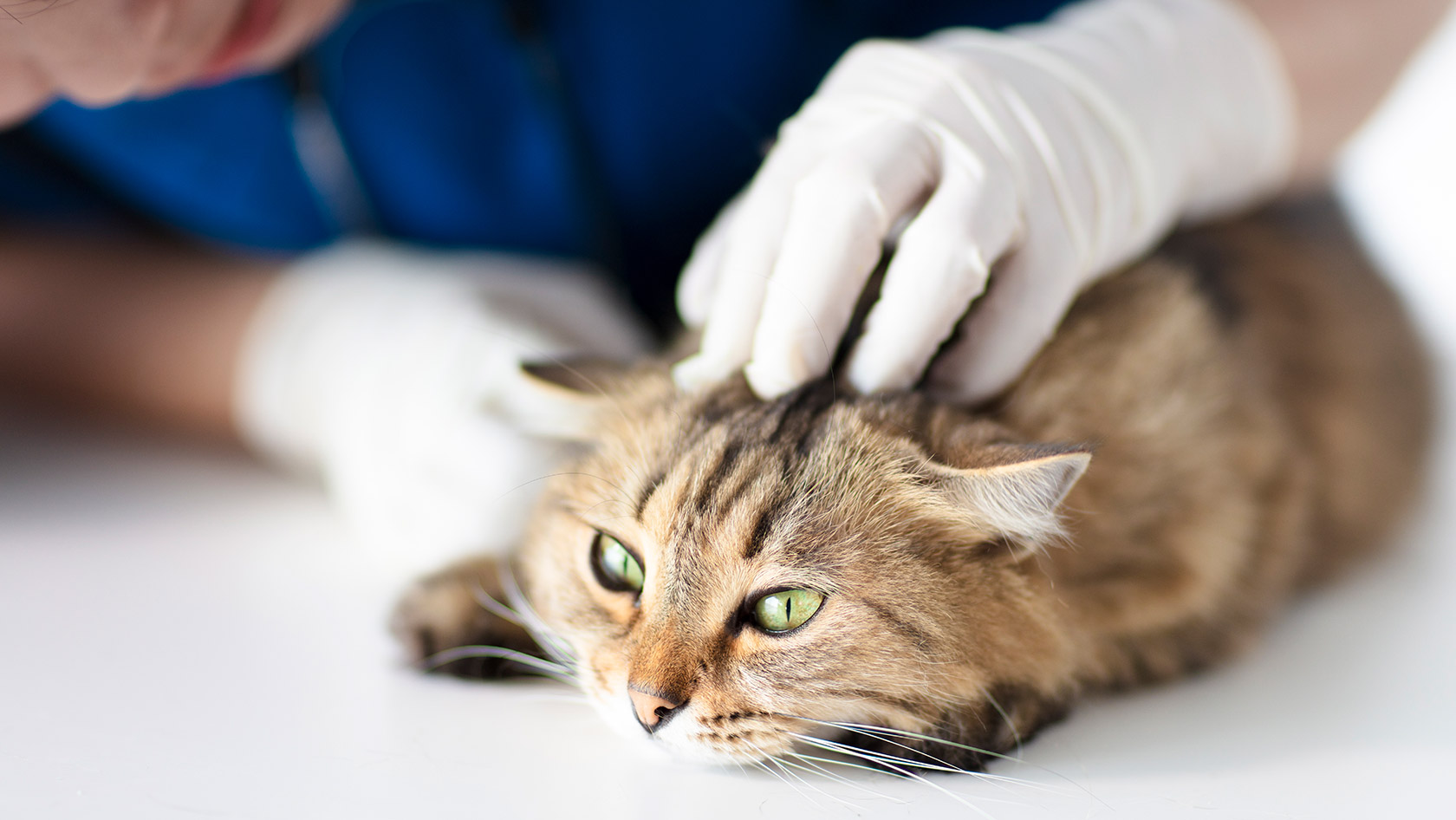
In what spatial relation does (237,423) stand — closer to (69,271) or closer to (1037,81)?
(69,271)

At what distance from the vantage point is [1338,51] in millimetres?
1760

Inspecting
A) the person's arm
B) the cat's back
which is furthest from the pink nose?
the cat's back

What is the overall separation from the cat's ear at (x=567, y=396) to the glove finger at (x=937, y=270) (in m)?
0.39

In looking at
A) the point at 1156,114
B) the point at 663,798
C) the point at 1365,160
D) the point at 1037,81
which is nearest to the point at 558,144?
the point at 1037,81

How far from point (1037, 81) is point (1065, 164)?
15 cm

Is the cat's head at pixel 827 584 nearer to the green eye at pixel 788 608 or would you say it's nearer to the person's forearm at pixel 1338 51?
the green eye at pixel 788 608

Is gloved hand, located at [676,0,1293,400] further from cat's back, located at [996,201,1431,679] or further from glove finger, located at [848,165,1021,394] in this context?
cat's back, located at [996,201,1431,679]

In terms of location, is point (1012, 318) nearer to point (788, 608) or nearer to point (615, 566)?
point (788, 608)

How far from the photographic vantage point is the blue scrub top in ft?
5.95

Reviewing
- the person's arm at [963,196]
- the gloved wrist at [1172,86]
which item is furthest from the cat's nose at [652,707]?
the gloved wrist at [1172,86]

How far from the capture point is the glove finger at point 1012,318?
4.02 feet

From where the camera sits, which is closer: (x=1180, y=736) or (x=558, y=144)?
(x=1180, y=736)

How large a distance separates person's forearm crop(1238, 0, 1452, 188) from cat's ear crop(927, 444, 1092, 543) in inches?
47.9

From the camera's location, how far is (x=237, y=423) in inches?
83.1
